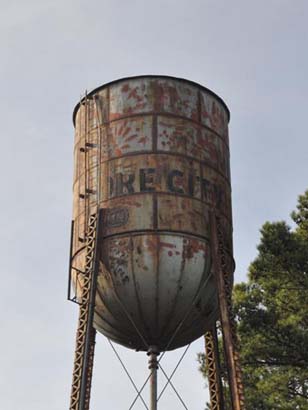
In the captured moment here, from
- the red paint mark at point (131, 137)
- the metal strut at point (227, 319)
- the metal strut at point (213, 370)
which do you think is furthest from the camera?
the metal strut at point (213, 370)

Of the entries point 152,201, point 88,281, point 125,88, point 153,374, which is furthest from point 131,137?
point 153,374

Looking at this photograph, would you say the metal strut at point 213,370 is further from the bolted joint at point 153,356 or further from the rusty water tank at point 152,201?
the bolted joint at point 153,356

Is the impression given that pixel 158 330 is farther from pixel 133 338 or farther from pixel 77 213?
pixel 77 213

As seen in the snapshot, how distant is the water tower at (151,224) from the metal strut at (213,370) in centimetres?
10

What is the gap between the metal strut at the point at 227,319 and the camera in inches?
691

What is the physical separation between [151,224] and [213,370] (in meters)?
4.95

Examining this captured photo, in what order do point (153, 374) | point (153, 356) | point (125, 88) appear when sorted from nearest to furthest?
point (153, 374) < point (153, 356) < point (125, 88)

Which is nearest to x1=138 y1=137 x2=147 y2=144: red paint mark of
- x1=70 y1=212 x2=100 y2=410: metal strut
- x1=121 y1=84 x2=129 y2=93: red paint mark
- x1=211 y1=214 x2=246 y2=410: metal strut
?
x1=121 y1=84 x2=129 y2=93: red paint mark

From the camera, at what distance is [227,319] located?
18.2 meters

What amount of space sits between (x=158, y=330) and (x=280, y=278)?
637 cm

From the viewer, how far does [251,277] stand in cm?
2445

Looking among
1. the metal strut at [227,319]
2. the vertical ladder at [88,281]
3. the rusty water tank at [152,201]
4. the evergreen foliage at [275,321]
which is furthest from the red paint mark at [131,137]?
the evergreen foliage at [275,321]

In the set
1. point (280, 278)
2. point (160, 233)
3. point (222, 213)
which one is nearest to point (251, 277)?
point (280, 278)

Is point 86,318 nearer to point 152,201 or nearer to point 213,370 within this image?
point 152,201
